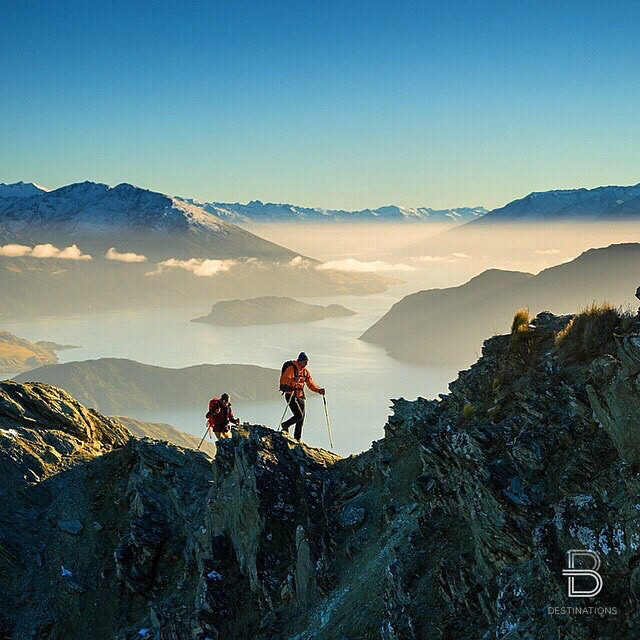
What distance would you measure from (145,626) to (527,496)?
1431 centimetres

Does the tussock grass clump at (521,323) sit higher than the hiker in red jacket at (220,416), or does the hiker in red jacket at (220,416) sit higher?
the tussock grass clump at (521,323)

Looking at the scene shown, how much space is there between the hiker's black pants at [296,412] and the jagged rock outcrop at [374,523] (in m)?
2.06

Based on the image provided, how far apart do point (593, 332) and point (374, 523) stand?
853 centimetres

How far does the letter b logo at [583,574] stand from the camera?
448 inches

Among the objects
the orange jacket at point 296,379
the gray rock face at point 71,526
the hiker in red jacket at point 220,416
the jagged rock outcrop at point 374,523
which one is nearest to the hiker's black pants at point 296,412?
the orange jacket at point 296,379

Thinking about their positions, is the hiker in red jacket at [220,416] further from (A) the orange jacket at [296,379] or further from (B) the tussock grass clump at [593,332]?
(B) the tussock grass clump at [593,332]

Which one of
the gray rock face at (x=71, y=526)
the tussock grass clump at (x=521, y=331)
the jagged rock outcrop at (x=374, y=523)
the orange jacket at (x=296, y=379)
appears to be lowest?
the gray rock face at (x=71, y=526)

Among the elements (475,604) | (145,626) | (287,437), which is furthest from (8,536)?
(475,604)

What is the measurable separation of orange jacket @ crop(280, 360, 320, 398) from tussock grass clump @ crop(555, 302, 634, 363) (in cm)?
1033

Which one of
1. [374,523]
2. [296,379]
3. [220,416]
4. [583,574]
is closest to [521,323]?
[374,523]

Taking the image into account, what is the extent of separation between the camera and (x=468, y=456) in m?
15.6

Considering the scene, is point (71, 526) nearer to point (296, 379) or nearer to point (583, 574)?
point (296, 379)

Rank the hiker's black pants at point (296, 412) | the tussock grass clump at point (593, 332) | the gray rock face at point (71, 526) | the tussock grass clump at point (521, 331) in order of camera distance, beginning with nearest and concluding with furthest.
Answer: the tussock grass clump at point (593, 332)
the tussock grass clump at point (521, 331)
the hiker's black pants at point (296, 412)
the gray rock face at point (71, 526)

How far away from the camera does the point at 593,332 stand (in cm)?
1748
